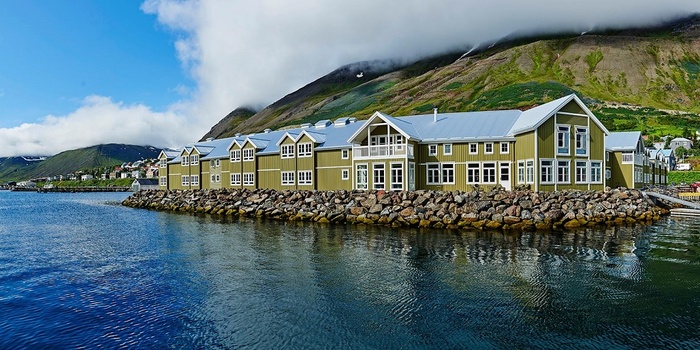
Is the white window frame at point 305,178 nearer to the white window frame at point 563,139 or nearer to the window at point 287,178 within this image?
the window at point 287,178

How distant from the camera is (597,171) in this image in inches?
1677

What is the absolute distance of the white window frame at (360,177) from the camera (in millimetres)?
47009

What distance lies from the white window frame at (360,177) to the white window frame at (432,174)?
6.30 m

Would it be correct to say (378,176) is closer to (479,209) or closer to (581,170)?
(479,209)

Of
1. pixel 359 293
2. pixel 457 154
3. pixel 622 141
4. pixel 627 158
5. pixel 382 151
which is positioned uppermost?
pixel 622 141

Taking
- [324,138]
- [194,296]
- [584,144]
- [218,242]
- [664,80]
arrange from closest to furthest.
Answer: [194,296], [218,242], [584,144], [324,138], [664,80]

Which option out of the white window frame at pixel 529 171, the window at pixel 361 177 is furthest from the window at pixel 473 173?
the window at pixel 361 177

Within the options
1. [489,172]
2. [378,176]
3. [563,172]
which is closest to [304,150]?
[378,176]

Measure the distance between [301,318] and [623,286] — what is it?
12955 mm

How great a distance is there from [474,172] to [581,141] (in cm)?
1031

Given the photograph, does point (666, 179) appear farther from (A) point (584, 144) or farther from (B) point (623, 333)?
(B) point (623, 333)

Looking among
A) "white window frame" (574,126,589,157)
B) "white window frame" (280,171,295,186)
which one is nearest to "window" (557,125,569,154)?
"white window frame" (574,126,589,157)

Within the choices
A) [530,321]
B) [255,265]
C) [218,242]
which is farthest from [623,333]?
[218,242]

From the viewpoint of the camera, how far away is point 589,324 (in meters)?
13.5
